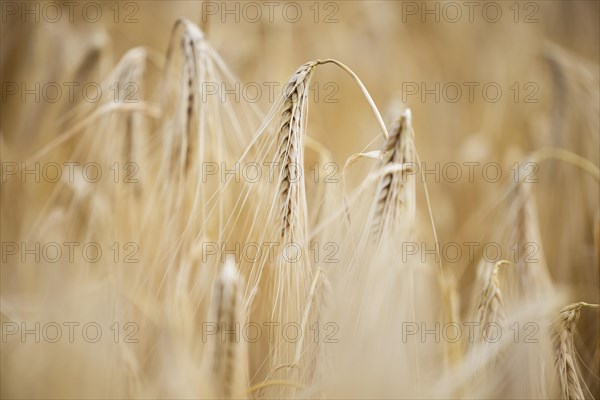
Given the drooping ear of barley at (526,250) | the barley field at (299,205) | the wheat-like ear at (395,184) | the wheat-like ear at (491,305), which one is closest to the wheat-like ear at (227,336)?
the barley field at (299,205)

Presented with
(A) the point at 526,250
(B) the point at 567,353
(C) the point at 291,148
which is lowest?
(B) the point at 567,353

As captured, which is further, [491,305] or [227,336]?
[491,305]

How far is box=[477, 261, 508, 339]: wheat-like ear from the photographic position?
30.8 inches

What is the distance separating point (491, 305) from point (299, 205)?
0.38 meters

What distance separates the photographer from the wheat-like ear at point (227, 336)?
1.79 feet

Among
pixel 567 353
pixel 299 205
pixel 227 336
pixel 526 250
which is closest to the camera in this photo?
pixel 227 336

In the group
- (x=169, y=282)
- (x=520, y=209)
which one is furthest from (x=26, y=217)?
(x=520, y=209)

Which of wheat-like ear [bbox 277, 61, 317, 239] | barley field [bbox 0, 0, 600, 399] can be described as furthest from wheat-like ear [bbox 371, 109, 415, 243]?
wheat-like ear [bbox 277, 61, 317, 239]

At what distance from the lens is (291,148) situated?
0.69 m

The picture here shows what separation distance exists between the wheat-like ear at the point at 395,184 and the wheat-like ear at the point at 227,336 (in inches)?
9.6

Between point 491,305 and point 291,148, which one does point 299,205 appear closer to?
point 291,148

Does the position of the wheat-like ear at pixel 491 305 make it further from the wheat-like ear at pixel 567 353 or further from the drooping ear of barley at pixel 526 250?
the drooping ear of barley at pixel 526 250

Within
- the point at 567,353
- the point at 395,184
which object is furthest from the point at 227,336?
A: the point at 567,353

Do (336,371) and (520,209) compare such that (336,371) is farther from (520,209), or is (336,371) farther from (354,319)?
(520,209)
